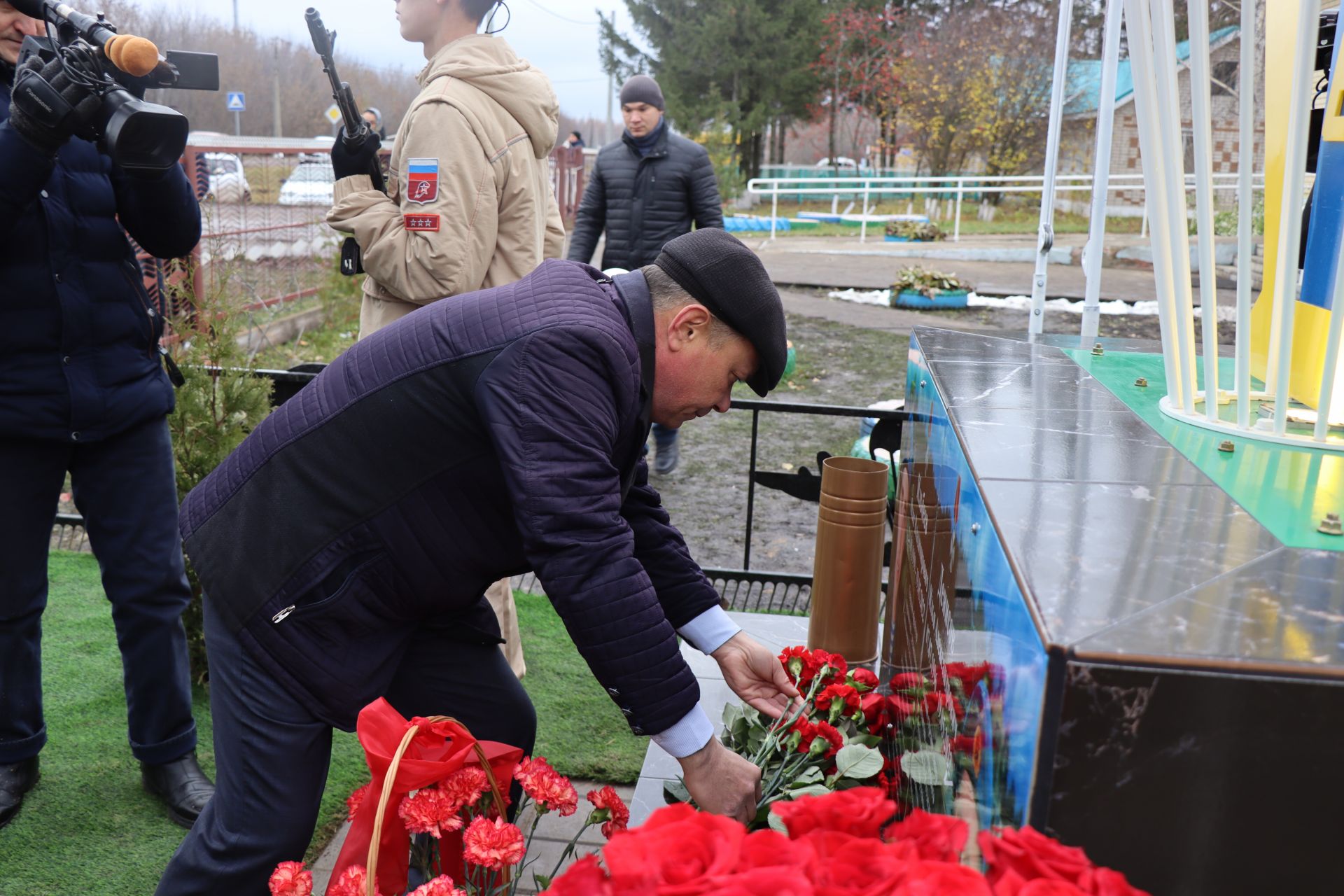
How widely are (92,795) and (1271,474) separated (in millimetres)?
3001

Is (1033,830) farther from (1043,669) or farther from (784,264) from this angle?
(784,264)

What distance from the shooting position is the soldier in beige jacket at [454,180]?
310 cm

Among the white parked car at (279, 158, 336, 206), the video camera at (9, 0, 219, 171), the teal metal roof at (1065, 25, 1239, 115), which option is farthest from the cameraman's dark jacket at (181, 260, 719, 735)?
the teal metal roof at (1065, 25, 1239, 115)

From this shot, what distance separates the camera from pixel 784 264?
1734 centimetres

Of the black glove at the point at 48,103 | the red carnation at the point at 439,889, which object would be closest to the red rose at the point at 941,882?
the red carnation at the point at 439,889

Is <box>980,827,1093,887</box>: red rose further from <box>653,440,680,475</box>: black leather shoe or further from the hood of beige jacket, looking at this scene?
<box>653,440,680,475</box>: black leather shoe

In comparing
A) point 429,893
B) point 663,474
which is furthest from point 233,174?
point 429,893

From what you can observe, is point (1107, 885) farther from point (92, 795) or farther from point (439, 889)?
point (92, 795)

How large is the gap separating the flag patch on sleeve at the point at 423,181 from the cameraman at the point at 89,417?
554mm

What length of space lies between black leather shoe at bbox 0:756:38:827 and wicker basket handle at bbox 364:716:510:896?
1.81m

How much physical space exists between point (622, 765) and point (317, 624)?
1670 mm

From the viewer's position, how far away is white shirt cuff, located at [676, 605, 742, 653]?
2287 millimetres

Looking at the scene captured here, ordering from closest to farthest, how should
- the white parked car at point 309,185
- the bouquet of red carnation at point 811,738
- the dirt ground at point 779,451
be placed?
the bouquet of red carnation at point 811,738 → the dirt ground at point 779,451 → the white parked car at point 309,185

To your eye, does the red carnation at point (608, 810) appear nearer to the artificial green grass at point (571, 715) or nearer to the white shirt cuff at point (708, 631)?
the white shirt cuff at point (708, 631)
